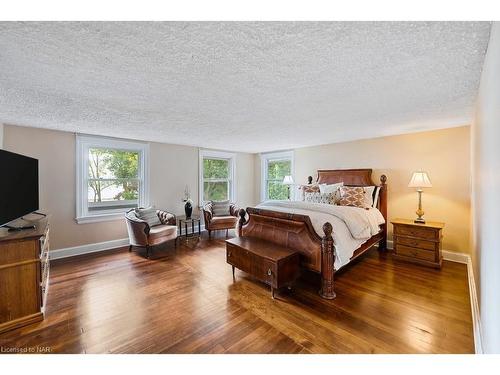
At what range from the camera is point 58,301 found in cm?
233

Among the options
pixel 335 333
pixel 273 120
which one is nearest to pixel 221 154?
pixel 273 120

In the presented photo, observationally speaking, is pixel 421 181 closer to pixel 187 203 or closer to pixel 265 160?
pixel 265 160

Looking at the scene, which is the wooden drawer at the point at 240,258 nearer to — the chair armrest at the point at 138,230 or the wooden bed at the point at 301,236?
the wooden bed at the point at 301,236

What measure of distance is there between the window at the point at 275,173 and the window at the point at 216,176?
97 cm

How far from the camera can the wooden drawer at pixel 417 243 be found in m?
3.15

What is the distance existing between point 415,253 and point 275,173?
12.5ft

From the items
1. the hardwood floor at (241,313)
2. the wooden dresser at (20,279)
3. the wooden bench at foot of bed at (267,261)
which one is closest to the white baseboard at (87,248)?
the hardwood floor at (241,313)

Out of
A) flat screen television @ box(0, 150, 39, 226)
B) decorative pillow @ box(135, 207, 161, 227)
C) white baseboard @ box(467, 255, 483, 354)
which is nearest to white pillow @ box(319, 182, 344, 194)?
white baseboard @ box(467, 255, 483, 354)

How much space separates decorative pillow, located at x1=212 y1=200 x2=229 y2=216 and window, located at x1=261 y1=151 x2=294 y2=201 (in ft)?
5.18

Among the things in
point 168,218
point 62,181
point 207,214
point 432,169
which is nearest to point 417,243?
point 432,169

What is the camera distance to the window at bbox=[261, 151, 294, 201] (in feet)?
19.7

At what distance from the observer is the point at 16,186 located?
2342 mm

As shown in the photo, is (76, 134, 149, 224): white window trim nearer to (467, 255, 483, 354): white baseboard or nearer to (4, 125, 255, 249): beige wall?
(4, 125, 255, 249): beige wall
